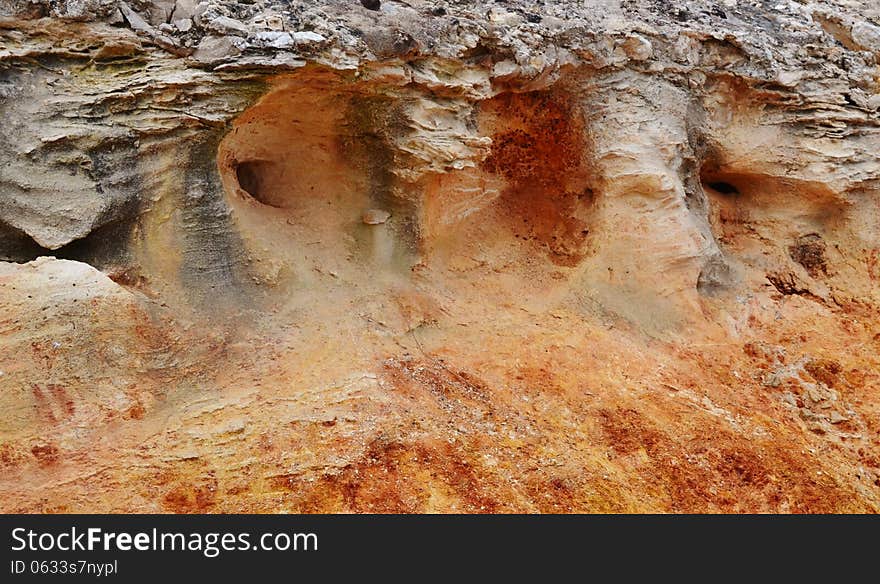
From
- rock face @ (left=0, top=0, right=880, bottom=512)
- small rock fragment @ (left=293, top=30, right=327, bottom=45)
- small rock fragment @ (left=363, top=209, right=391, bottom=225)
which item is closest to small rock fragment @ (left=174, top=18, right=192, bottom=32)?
rock face @ (left=0, top=0, right=880, bottom=512)

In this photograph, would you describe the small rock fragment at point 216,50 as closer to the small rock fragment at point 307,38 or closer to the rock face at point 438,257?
the rock face at point 438,257

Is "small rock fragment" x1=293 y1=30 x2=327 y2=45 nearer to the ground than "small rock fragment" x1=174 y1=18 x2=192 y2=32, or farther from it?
farther from it

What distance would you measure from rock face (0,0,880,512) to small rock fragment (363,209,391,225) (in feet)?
0.08

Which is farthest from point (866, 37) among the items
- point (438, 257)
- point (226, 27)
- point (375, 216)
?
point (226, 27)

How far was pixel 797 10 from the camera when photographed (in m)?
7.05

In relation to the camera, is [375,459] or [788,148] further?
[788,148]

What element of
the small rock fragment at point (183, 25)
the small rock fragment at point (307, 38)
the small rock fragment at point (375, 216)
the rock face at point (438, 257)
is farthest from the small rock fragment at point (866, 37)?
the small rock fragment at point (183, 25)

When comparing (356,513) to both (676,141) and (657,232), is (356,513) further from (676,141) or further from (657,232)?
(676,141)

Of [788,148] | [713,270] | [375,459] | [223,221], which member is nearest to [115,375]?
[223,221]

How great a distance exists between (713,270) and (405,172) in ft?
8.11

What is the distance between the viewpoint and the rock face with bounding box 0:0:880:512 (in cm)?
470

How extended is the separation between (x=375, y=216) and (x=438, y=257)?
59cm

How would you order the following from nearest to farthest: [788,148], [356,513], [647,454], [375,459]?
1. [356,513]
2. [375,459]
3. [647,454]
4. [788,148]

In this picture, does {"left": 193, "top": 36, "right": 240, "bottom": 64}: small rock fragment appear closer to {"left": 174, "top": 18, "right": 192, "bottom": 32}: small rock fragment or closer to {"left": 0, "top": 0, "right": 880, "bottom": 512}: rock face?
{"left": 0, "top": 0, "right": 880, "bottom": 512}: rock face
